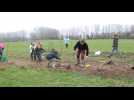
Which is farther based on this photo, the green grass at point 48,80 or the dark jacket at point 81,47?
the dark jacket at point 81,47

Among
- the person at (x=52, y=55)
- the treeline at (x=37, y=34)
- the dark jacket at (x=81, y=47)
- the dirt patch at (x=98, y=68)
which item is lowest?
the dirt patch at (x=98, y=68)

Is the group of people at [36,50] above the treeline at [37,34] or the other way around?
the other way around

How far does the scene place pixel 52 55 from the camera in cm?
1703

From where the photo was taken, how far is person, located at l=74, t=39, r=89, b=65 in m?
17.0

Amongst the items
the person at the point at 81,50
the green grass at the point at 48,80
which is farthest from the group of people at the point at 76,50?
the green grass at the point at 48,80

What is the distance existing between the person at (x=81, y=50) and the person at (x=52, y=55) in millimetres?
348

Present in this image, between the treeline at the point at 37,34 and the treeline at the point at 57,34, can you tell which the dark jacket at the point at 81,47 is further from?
the treeline at the point at 37,34

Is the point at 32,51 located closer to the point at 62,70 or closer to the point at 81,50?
the point at 62,70

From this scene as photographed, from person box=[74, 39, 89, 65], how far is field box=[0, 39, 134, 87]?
0.26ft

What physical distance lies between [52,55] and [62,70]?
0.32m

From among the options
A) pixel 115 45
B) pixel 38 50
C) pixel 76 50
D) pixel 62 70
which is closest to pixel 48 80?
pixel 62 70

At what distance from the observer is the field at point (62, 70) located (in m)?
16.9

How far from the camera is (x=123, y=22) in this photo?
17016 millimetres
